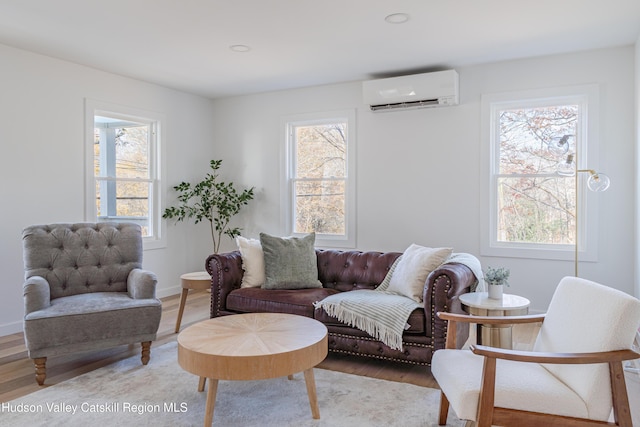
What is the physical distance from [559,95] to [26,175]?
487cm

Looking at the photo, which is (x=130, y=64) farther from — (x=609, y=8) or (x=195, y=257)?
(x=609, y=8)

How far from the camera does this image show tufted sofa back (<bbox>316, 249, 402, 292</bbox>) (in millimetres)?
3713

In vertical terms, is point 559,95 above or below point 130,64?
below

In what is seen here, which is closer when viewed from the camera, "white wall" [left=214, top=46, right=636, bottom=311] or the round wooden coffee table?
the round wooden coffee table

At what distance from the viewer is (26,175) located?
404 cm

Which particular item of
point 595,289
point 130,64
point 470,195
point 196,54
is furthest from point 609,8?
point 130,64

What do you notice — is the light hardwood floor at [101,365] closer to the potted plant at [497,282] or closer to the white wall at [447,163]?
the potted plant at [497,282]

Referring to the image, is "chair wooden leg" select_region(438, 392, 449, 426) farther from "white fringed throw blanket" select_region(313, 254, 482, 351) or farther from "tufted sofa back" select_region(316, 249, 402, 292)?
"tufted sofa back" select_region(316, 249, 402, 292)

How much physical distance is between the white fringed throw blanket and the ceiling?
1.82 metres

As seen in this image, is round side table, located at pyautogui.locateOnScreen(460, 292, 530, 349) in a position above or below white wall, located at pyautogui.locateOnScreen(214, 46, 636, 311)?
below

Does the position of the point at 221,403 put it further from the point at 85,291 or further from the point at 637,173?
the point at 637,173

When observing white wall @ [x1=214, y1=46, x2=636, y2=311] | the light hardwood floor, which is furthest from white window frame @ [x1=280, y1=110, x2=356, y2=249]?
the light hardwood floor

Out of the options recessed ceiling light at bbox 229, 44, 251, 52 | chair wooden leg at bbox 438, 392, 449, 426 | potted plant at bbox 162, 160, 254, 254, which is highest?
recessed ceiling light at bbox 229, 44, 251, 52

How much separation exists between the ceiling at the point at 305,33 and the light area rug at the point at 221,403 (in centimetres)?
249
